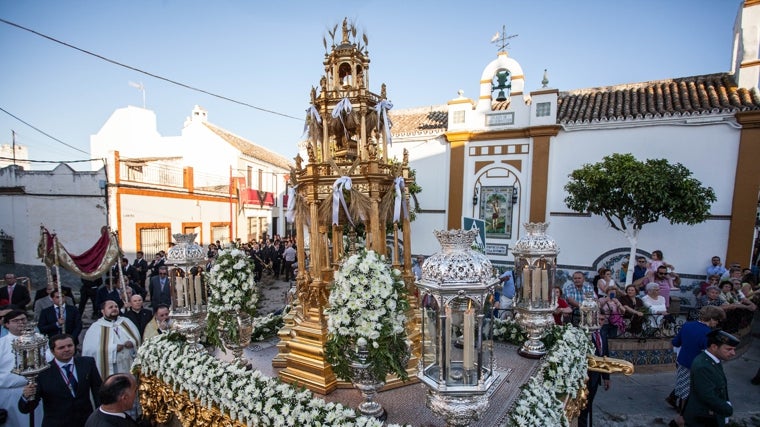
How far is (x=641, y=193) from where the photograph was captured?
34.4 feet

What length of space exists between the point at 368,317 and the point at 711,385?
3799 millimetres

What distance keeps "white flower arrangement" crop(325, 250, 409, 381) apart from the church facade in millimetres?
12310

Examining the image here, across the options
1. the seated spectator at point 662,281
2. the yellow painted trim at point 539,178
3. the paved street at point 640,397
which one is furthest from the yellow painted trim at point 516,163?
the paved street at point 640,397

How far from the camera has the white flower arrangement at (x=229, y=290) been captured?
4.57 meters

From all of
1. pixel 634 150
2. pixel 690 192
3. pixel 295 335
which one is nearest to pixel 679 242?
pixel 690 192

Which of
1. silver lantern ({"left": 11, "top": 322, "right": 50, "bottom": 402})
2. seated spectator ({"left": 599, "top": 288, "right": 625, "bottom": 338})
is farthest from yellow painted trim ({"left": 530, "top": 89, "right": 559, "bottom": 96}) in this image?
silver lantern ({"left": 11, "top": 322, "right": 50, "bottom": 402})

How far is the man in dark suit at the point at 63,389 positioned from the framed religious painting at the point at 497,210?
14.1m

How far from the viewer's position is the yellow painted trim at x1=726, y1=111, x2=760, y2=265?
440 inches

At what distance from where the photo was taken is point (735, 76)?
12.7 meters

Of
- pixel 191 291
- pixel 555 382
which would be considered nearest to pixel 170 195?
pixel 191 291

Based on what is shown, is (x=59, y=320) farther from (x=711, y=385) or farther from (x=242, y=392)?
(x=711, y=385)

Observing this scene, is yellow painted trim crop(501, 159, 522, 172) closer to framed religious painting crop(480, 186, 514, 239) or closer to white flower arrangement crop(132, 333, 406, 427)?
framed religious painting crop(480, 186, 514, 239)

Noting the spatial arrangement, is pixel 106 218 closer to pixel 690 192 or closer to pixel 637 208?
pixel 637 208

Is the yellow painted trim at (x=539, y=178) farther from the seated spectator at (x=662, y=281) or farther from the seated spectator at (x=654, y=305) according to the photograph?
the seated spectator at (x=654, y=305)
